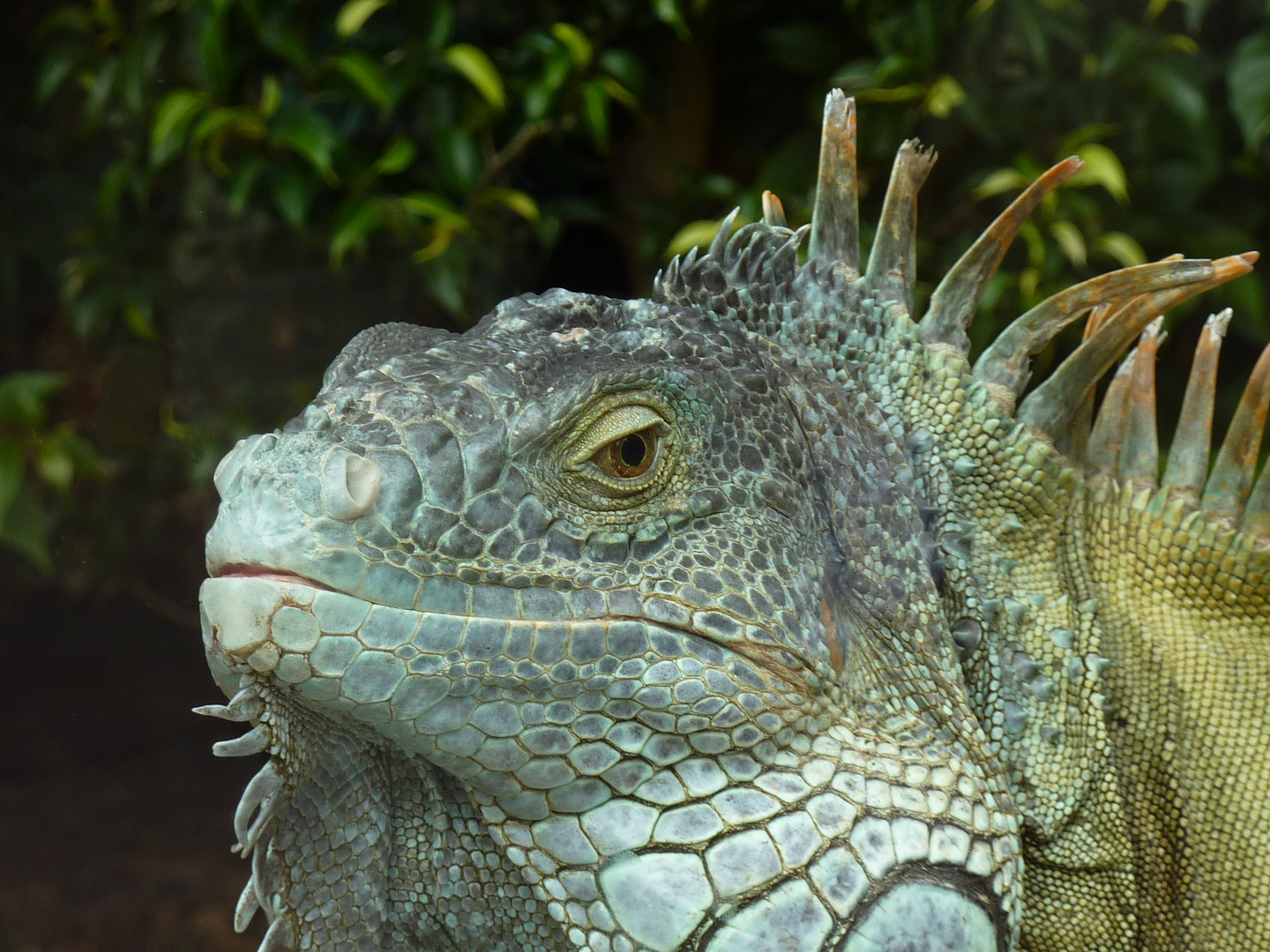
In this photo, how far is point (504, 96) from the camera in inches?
113

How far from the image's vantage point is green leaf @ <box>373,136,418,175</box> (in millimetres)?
2708

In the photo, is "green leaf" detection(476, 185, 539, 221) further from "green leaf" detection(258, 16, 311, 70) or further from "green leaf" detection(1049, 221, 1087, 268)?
"green leaf" detection(1049, 221, 1087, 268)

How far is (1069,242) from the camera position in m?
2.69

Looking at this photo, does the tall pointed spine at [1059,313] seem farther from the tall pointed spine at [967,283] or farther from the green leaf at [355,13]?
the green leaf at [355,13]

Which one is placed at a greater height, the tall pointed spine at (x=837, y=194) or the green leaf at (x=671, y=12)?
the green leaf at (x=671, y=12)

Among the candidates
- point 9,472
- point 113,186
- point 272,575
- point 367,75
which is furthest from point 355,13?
point 272,575

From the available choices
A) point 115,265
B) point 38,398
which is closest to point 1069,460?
point 38,398

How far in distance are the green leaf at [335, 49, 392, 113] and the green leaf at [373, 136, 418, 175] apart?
9 centimetres

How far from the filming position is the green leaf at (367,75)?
267 cm

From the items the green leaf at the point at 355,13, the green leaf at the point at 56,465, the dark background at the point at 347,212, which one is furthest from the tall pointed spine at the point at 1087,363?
the green leaf at the point at 56,465

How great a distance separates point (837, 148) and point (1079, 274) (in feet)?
6.01

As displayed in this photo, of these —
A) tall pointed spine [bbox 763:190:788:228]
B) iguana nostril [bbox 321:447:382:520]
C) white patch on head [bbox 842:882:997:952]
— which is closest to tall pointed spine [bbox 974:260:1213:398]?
tall pointed spine [bbox 763:190:788:228]

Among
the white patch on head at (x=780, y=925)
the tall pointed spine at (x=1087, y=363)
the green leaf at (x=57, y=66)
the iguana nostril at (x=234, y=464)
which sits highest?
the green leaf at (x=57, y=66)

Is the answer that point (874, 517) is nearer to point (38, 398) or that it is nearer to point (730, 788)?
point (730, 788)
